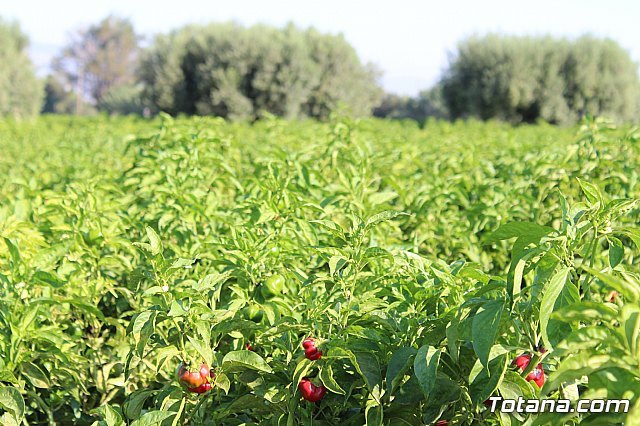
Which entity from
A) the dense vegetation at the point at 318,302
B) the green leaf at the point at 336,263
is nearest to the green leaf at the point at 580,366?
the dense vegetation at the point at 318,302

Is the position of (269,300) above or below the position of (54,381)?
above

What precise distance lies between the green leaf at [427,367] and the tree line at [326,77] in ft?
68.1

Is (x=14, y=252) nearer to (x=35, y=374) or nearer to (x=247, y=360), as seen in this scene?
(x=35, y=374)

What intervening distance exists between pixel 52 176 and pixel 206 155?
196cm

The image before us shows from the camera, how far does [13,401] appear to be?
1.69m

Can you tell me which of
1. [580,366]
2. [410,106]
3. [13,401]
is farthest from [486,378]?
[410,106]

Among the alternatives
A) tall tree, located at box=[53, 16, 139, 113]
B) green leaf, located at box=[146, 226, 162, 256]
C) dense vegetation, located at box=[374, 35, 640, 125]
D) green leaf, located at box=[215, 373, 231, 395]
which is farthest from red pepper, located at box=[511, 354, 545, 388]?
tall tree, located at box=[53, 16, 139, 113]

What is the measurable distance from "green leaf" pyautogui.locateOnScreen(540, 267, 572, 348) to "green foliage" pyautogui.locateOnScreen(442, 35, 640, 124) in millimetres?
22665

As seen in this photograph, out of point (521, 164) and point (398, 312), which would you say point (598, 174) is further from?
point (398, 312)

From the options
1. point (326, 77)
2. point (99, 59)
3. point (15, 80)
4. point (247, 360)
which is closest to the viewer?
point (247, 360)

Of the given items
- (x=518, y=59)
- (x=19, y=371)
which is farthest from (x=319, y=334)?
(x=518, y=59)

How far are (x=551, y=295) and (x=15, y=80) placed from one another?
27.8m

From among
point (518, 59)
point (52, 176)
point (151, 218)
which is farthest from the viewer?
point (518, 59)

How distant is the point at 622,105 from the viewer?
78.3ft
